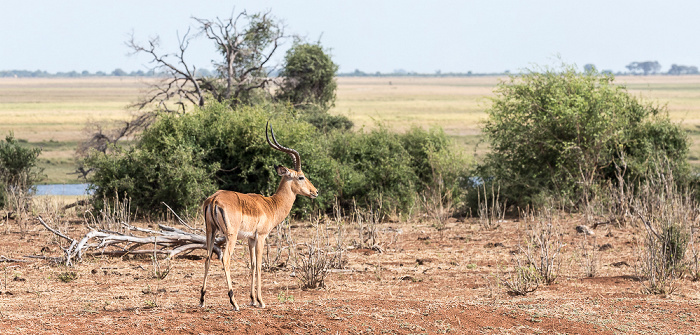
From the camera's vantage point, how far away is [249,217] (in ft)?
26.7

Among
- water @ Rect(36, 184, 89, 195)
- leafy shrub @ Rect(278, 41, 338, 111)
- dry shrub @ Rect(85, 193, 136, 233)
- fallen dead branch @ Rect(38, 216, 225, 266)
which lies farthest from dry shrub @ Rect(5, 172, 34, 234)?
leafy shrub @ Rect(278, 41, 338, 111)

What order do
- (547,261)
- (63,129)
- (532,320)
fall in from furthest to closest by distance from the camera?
(63,129) < (547,261) < (532,320)

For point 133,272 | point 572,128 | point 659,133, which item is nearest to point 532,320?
point 133,272

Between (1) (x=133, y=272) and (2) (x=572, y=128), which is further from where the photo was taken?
(2) (x=572, y=128)

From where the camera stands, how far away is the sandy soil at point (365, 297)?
24.4 ft

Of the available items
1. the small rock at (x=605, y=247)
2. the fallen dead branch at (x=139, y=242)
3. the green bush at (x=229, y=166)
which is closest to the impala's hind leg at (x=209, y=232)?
the fallen dead branch at (x=139, y=242)

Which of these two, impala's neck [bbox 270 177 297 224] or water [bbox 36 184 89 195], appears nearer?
impala's neck [bbox 270 177 297 224]

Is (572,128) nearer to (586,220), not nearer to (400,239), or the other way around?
(586,220)

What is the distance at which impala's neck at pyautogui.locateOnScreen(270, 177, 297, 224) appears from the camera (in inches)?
348

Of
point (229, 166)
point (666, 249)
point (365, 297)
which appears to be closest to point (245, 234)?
point (365, 297)

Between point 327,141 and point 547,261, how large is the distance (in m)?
12.1

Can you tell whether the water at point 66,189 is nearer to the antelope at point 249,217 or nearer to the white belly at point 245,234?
the antelope at point 249,217

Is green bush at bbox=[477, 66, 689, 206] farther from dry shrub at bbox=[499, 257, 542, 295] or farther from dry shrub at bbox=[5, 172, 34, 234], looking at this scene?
dry shrub at bbox=[5, 172, 34, 234]

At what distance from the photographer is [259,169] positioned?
62.2 ft
